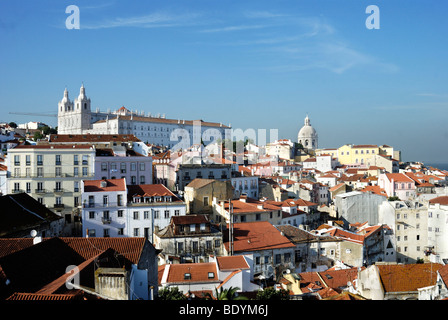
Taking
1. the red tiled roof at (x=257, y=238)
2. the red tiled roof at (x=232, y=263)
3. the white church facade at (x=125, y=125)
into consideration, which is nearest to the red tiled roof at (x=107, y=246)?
the red tiled roof at (x=232, y=263)

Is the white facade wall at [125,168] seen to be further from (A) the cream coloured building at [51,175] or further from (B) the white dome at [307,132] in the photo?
(B) the white dome at [307,132]

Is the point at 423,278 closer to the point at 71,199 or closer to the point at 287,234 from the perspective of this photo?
the point at 287,234

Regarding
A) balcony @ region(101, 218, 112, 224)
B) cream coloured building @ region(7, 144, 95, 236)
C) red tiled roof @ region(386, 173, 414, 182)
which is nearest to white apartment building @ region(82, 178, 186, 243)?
balcony @ region(101, 218, 112, 224)

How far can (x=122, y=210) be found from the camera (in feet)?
87.0

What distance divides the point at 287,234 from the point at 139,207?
9.48 meters

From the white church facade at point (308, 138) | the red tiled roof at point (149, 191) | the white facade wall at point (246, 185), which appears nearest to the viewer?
the red tiled roof at point (149, 191)

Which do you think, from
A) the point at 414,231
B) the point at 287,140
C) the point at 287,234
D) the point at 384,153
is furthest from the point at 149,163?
the point at 287,140

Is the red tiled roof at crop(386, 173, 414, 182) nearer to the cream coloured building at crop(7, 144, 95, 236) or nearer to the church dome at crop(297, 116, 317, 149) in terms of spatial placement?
the cream coloured building at crop(7, 144, 95, 236)

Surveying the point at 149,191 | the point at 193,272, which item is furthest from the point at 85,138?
the point at 193,272

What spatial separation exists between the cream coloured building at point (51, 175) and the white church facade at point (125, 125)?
71582 millimetres

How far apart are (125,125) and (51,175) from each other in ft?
247

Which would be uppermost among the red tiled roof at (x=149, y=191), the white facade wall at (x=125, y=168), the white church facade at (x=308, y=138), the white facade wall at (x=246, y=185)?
the white church facade at (x=308, y=138)

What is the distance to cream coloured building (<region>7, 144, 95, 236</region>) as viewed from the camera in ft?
96.4

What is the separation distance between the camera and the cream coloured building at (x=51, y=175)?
2939cm
